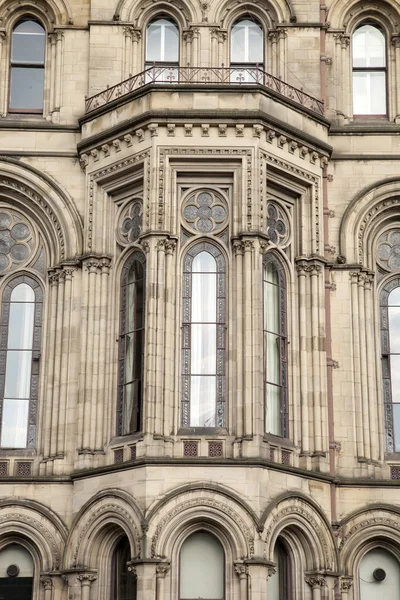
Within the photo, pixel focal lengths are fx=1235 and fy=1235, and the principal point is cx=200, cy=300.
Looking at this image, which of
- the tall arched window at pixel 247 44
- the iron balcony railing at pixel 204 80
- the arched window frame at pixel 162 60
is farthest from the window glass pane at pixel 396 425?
the arched window frame at pixel 162 60

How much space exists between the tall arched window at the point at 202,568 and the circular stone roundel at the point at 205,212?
20.9 feet

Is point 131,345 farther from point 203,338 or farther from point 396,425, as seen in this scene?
point 396,425

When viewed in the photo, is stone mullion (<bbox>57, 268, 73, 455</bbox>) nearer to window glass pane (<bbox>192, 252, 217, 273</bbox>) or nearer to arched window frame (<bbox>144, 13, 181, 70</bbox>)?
window glass pane (<bbox>192, 252, 217, 273</bbox>)

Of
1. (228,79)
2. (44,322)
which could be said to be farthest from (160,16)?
(44,322)

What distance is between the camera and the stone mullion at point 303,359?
25484 millimetres

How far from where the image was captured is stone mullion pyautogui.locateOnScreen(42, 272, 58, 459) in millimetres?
26297

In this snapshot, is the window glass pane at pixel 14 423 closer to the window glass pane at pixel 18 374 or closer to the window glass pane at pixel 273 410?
the window glass pane at pixel 18 374

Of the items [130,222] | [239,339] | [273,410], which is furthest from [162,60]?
[273,410]

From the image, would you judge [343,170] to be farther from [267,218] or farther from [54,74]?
[54,74]

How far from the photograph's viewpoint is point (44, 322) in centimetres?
2738

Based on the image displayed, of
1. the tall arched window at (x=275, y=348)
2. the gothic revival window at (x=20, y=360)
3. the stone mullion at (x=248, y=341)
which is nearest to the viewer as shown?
the stone mullion at (x=248, y=341)

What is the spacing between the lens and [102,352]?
2592 centimetres

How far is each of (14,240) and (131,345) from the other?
14.4 feet

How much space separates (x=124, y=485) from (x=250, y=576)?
3.02 m
